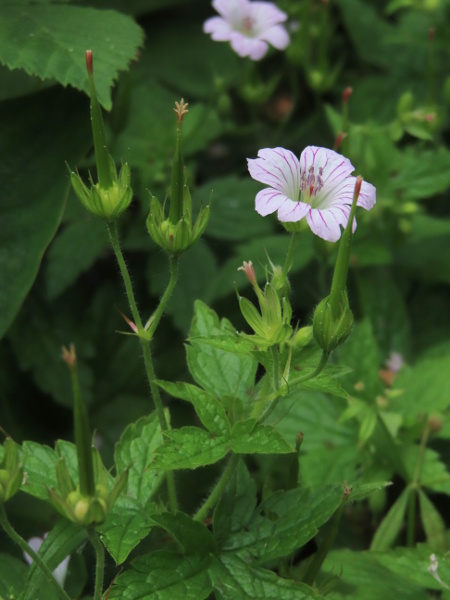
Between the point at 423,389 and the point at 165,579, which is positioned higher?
the point at 165,579

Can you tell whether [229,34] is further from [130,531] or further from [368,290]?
[130,531]

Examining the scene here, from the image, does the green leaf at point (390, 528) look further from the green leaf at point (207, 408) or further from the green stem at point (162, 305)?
the green stem at point (162, 305)

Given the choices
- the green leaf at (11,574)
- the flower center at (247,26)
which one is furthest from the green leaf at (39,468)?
the flower center at (247,26)

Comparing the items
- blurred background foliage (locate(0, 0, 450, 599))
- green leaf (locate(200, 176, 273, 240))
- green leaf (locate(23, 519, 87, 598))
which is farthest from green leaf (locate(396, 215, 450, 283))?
green leaf (locate(23, 519, 87, 598))

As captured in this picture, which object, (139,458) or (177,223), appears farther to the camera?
(139,458)

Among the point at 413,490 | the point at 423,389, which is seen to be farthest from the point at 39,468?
the point at 423,389

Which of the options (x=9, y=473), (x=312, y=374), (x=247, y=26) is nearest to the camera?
(x=9, y=473)

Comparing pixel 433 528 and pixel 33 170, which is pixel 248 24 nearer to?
pixel 33 170

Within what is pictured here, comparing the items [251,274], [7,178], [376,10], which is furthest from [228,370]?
[376,10]
